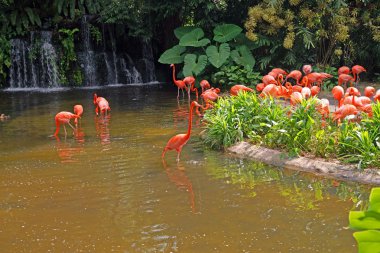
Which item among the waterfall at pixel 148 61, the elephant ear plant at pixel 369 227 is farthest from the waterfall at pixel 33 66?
the elephant ear plant at pixel 369 227

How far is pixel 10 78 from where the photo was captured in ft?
52.9

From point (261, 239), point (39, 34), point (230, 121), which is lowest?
point (261, 239)

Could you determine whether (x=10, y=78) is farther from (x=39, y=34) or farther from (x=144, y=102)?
(x=144, y=102)

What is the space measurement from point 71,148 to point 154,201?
9.41 ft

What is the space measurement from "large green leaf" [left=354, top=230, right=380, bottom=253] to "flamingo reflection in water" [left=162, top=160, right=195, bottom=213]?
4005 mm

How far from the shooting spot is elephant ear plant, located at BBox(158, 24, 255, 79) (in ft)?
44.0

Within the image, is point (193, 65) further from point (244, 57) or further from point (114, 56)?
point (114, 56)

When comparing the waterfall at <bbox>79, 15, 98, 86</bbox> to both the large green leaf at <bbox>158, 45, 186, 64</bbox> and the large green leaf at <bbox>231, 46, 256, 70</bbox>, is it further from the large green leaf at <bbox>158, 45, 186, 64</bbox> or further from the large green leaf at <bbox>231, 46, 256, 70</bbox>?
the large green leaf at <bbox>231, 46, 256, 70</bbox>

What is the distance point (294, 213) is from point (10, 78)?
13130 mm

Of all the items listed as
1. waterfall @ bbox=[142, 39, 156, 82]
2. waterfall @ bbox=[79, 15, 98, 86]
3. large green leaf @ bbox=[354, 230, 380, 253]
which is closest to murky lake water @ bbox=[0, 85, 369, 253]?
large green leaf @ bbox=[354, 230, 380, 253]

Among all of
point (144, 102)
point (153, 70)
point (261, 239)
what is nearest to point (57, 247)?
point (261, 239)

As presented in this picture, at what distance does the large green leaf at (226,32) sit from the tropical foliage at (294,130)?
5.83m

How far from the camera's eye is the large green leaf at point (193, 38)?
13773mm

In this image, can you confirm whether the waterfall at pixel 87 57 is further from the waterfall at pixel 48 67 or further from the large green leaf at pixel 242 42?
the large green leaf at pixel 242 42
